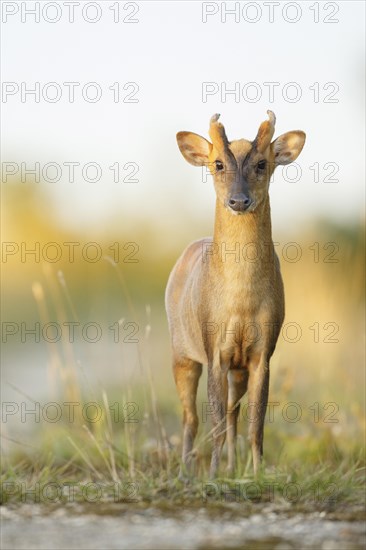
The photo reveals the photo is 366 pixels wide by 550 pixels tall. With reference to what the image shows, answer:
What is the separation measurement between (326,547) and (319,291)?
556 cm

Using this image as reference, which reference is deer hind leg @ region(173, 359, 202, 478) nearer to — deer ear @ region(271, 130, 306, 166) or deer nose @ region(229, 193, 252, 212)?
deer nose @ region(229, 193, 252, 212)

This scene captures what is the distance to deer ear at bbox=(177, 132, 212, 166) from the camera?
25.7 ft

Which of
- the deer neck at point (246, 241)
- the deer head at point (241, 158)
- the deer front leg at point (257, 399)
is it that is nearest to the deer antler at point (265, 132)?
the deer head at point (241, 158)

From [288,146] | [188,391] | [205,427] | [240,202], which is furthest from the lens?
[205,427]

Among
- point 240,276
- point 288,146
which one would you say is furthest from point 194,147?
point 240,276

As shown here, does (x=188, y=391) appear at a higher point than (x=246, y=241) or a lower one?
lower

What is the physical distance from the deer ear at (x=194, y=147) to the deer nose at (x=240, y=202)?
640mm

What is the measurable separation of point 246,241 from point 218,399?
107cm

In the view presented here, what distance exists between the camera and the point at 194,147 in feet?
25.8

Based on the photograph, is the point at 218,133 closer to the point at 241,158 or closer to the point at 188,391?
the point at 241,158

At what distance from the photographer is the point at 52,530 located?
6656 millimetres

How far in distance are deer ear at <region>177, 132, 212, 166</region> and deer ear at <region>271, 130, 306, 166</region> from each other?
0.47m

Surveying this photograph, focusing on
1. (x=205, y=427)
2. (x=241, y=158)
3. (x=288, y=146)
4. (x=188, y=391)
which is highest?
(x=288, y=146)

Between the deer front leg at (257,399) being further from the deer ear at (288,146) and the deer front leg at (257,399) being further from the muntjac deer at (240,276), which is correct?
the deer ear at (288,146)
